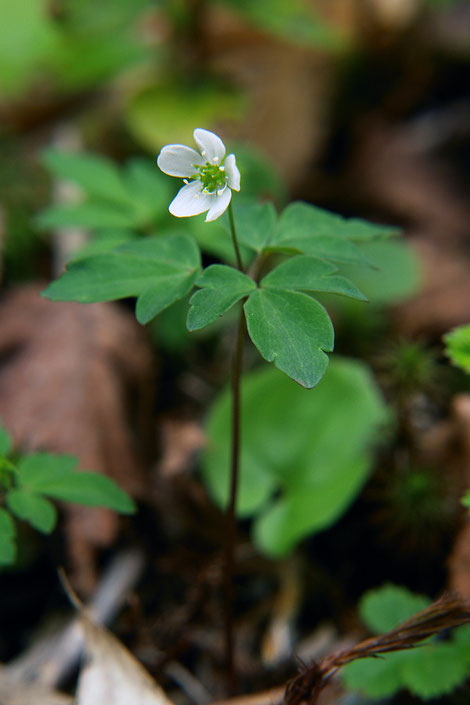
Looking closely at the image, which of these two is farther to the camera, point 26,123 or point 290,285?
point 26,123

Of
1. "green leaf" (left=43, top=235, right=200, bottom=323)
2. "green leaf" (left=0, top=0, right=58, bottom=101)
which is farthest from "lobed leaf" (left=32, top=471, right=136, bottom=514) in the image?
"green leaf" (left=0, top=0, right=58, bottom=101)

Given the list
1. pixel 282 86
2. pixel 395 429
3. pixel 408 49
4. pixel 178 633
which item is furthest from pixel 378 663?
pixel 408 49

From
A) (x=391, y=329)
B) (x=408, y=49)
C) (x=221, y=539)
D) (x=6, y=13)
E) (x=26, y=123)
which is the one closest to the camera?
(x=221, y=539)

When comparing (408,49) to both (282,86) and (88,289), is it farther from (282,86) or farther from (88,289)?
(88,289)

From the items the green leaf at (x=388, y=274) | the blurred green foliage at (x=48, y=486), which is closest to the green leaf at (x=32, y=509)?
the blurred green foliage at (x=48, y=486)

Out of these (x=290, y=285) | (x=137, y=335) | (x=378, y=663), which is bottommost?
(x=378, y=663)

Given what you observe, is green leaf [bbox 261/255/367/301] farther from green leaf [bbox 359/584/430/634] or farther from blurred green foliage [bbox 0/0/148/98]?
blurred green foliage [bbox 0/0/148/98]

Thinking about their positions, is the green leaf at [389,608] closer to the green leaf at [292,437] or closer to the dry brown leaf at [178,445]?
the green leaf at [292,437]
